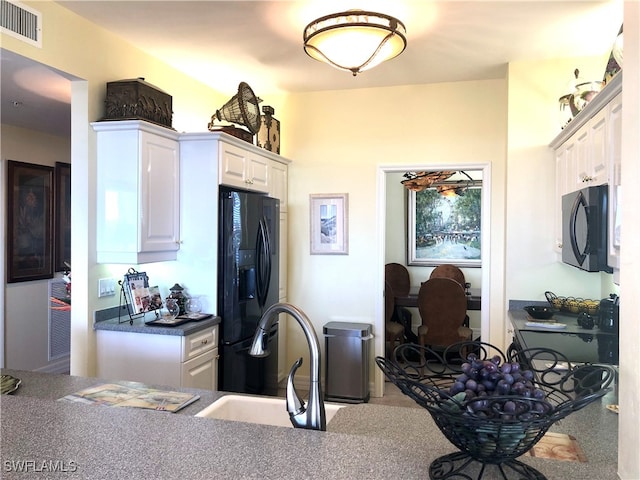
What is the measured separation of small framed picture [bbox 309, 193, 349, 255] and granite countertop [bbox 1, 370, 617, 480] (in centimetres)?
309

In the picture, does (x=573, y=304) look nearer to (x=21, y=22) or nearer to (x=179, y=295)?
(x=179, y=295)

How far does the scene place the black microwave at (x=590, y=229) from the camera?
230 centimetres

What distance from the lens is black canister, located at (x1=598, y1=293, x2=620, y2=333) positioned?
2992 mm

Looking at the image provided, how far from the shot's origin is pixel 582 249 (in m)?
2.50

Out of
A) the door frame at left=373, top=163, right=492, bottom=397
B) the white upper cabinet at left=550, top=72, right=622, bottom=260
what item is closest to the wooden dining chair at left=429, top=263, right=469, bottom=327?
the door frame at left=373, top=163, right=492, bottom=397

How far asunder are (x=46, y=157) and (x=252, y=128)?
2.78 meters

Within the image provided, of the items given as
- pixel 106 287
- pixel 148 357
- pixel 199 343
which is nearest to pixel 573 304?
pixel 199 343

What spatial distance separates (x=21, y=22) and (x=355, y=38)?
1.71 m

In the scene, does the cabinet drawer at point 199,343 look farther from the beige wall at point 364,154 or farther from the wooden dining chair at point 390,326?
the wooden dining chair at point 390,326

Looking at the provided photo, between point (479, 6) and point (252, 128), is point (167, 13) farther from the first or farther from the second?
point (479, 6)

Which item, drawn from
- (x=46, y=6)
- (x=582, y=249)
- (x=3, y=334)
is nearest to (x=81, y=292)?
(x=46, y=6)

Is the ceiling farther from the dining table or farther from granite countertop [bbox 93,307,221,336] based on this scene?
the dining table

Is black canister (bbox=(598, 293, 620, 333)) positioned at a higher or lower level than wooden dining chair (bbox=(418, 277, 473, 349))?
higher

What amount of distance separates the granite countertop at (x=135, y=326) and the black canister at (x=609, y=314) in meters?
2.47
